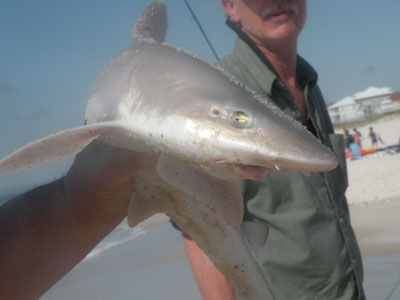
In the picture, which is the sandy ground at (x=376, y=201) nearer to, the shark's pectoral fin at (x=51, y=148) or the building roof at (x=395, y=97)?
the shark's pectoral fin at (x=51, y=148)

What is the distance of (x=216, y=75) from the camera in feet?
4.77

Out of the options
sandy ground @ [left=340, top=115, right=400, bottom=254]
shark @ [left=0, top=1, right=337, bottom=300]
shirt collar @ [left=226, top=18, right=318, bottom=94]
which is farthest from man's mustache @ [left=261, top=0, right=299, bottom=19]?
sandy ground @ [left=340, top=115, right=400, bottom=254]

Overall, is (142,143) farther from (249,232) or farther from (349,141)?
(349,141)

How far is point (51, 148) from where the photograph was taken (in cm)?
135

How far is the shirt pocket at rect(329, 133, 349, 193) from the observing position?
2.69 m

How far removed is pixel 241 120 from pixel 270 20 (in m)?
1.62

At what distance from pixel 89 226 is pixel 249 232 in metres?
0.69

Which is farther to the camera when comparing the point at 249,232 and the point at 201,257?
the point at 201,257

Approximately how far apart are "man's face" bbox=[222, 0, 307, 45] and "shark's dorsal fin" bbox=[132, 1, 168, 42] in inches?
35.1

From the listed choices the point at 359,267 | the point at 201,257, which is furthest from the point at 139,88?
the point at 359,267

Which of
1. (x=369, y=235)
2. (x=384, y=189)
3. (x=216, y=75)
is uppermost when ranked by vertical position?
(x=216, y=75)

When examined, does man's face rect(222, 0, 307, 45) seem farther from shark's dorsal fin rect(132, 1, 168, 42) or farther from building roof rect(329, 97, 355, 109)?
building roof rect(329, 97, 355, 109)

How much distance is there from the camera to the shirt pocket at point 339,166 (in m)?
2.69

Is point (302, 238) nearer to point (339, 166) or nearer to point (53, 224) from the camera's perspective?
point (339, 166)
